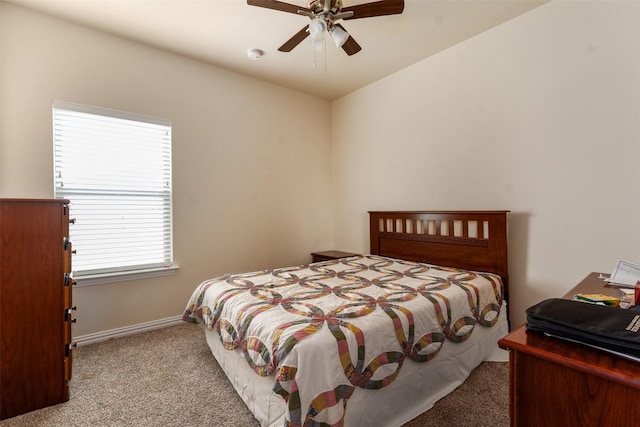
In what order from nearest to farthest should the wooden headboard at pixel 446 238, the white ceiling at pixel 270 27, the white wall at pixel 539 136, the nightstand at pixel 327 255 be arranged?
the white wall at pixel 539 136 < the white ceiling at pixel 270 27 < the wooden headboard at pixel 446 238 < the nightstand at pixel 327 255

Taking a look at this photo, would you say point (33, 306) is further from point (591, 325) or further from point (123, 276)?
point (591, 325)

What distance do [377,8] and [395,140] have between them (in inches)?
64.6

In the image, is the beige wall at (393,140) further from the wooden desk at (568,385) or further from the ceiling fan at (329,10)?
the wooden desk at (568,385)

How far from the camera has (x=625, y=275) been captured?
1.60 meters

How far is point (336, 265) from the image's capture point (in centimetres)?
286

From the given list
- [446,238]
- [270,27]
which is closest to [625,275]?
[446,238]

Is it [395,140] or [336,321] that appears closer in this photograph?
[336,321]

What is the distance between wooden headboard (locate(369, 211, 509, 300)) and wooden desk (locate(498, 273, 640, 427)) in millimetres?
1686

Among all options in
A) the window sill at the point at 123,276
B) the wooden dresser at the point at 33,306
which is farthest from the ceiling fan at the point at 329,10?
the window sill at the point at 123,276

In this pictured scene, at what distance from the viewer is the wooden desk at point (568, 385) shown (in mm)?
724

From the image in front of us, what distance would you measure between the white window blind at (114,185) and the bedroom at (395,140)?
111 mm

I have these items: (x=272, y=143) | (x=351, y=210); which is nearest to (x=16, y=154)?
(x=272, y=143)

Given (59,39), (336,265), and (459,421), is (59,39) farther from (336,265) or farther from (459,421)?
(459,421)

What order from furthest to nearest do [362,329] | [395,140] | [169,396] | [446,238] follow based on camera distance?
[395,140]
[446,238]
[169,396]
[362,329]
